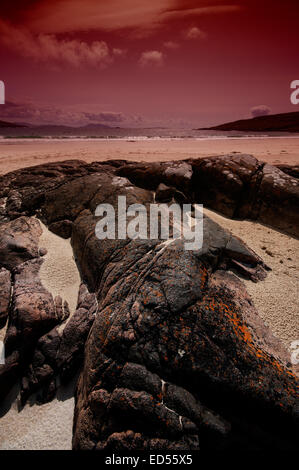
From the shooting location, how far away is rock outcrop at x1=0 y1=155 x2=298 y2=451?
2461 mm

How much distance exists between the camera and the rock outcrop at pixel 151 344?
246 cm

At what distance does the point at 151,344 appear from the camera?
2.78m

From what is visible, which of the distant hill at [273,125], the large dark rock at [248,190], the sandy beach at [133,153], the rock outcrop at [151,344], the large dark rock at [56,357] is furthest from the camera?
the distant hill at [273,125]

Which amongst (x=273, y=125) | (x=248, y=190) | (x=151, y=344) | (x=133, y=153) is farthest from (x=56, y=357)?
(x=273, y=125)

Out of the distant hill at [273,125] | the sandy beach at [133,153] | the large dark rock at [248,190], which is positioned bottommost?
the large dark rock at [248,190]

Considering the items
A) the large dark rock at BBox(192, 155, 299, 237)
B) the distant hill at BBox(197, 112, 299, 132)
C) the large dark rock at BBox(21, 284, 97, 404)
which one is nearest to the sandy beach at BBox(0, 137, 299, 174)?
the large dark rock at BBox(192, 155, 299, 237)

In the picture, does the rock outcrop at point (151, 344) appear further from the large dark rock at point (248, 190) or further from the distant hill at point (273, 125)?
the distant hill at point (273, 125)

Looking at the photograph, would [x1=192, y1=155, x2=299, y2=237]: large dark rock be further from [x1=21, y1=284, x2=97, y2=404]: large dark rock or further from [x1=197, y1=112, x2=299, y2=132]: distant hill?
[x1=197, y1=112, x2=299, y2=132]: distant hill

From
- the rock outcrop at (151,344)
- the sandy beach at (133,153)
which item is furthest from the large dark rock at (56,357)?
the sandy beach at (133,153)

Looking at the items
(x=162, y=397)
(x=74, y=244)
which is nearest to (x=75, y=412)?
(x=162, y=397)

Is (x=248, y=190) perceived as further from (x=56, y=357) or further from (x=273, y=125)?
(x=273, y=125)

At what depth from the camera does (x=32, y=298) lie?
384cm
